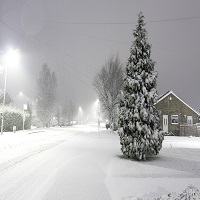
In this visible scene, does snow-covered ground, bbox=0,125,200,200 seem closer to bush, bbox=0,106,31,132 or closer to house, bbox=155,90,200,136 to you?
bush, bbox=0,106,31,132

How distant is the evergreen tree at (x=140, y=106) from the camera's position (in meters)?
12.4

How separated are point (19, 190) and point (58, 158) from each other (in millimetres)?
5536

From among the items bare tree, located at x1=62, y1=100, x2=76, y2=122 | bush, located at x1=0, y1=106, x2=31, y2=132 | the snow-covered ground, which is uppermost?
bare tree, located at x1=62, y1=100, x2=76, y2=122

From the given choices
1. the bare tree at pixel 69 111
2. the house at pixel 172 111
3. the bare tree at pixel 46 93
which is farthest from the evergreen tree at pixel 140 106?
the bare tree at pixel 69 111

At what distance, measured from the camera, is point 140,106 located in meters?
12.8

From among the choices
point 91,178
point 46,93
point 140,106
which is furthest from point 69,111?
point 91,178

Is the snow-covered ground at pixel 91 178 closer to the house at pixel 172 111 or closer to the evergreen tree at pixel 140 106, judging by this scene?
the evergreen tree at pixel 140 106

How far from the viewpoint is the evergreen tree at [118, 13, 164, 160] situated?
40.5 feet

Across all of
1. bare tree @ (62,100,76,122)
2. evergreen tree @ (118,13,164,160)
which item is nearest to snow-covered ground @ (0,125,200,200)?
evergreen tree @ (118,13,164,160)

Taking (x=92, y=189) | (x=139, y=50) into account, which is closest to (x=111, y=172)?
(x=92, y=189)

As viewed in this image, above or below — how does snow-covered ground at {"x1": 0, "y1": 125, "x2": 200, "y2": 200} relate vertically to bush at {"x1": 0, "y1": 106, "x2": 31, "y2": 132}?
below

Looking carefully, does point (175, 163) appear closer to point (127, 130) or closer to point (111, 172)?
point (127, 130)

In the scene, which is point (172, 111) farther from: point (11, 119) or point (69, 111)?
point (69, 111)

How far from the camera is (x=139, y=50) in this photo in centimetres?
1370
